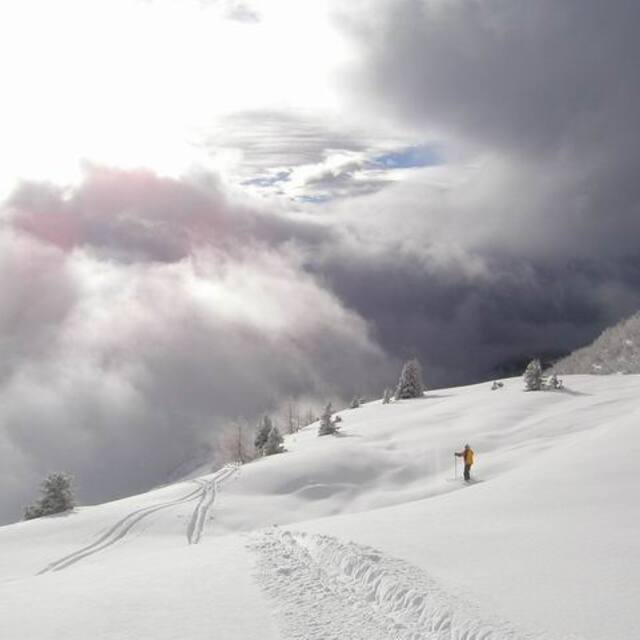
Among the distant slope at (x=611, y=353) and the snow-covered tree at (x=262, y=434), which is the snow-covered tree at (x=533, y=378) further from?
the distant slope at (x=611, y=353)

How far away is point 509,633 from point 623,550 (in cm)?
443

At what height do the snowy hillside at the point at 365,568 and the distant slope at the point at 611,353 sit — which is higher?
the distant slope at the point at 611,353

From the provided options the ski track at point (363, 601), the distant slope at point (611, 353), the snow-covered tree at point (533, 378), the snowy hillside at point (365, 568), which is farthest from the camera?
the distant slope at point (611, 353)

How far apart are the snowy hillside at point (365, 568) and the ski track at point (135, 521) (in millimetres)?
129

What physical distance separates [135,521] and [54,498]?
645 cm

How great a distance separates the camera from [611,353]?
112438mm

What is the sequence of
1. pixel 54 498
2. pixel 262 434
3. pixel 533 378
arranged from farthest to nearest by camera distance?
pixel 533 378, pixel 262 434, pixel 54 498

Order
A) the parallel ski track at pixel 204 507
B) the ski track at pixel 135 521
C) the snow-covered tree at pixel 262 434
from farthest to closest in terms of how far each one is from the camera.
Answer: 1. the snow-covered tree at pixel 262 434
2. the parallel ski track at pixel 204 507
3. the ski track at pixel 135 521

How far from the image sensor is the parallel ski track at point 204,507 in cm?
2545

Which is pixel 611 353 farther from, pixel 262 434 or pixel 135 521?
pixel 135 521

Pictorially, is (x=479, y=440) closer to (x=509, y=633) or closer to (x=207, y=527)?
(x=207, y=527)

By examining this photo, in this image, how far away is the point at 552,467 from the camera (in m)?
22.7

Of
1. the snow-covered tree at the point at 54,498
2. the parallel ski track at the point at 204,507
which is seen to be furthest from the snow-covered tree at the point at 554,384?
the snow-covered tree at the point at 54,498

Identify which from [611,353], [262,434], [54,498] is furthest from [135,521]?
[611,353]
